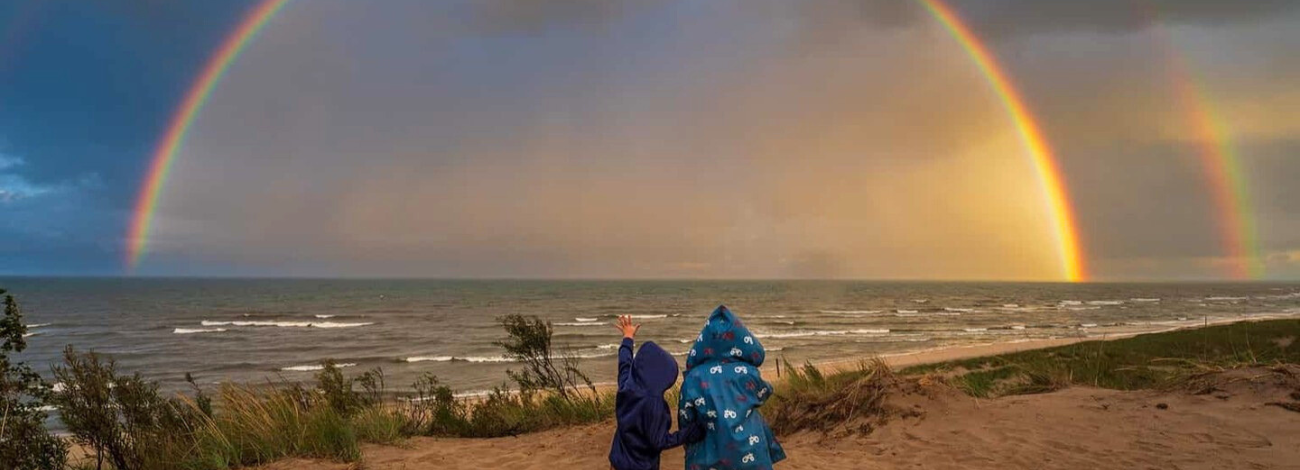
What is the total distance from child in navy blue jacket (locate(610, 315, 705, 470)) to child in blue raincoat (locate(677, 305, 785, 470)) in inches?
4.8

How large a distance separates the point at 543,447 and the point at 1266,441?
827 centimetres

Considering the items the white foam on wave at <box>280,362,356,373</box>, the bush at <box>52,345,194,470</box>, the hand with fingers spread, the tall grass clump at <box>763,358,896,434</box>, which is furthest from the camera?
the white foam on wave at <box>280,362,356,373</box>

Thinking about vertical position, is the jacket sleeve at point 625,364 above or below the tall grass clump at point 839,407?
above

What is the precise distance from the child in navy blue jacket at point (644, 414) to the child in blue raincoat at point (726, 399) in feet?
0.40

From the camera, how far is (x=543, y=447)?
9.46 metres

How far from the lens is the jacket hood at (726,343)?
445 cm

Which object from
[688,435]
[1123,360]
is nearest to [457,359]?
[1123,360]

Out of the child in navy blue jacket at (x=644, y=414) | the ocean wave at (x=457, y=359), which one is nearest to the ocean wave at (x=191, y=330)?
the ocean wave at (x=457, y=359)

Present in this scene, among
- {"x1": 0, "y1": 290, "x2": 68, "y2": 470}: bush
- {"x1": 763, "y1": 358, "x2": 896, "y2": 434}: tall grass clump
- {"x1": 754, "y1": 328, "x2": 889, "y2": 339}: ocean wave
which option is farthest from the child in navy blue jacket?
{"x1": 754, "y1": 328, "x2": 889, "y2": 339}: ocean wave

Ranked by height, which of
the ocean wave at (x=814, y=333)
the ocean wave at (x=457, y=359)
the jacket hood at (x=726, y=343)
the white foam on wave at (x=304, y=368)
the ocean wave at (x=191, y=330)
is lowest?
the ocean wave at (x=191, y=330)

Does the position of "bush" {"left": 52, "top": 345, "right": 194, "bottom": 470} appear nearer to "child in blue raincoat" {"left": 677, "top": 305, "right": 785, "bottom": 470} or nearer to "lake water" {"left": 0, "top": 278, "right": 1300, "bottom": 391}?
"child in blue raincoat" {"left": 677, "top": 305, "right": 785, "bottom": 470}

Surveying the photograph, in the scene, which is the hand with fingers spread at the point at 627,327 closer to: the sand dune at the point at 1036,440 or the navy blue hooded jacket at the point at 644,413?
the navy blue hooded jacket at the point at 644,413

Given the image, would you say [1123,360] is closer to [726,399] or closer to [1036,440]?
[1036,440]

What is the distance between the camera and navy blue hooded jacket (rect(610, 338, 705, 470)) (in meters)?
→ 4.28
